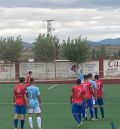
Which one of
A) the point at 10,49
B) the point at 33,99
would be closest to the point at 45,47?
the point at 10,49

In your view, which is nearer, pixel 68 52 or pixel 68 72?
pixel 68 72

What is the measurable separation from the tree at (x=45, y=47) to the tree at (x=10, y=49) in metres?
4.00

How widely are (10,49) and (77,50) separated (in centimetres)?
1155

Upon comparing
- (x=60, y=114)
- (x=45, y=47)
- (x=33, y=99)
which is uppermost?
(x=45, y=47)

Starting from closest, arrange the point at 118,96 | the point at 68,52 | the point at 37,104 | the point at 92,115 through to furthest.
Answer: the point at 37,104 < the point at 92,115 < the point at 118,96 < the point at 68,52

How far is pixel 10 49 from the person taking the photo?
71938 millimetres

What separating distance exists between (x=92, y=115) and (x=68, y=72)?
37.0m

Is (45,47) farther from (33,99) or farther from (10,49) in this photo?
(33,99)

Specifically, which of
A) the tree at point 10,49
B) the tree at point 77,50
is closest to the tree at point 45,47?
the tree at point 10,49

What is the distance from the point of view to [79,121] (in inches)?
769

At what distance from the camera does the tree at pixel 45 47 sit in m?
77.4

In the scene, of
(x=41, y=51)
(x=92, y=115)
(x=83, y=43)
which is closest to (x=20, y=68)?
(x=83, y=43)

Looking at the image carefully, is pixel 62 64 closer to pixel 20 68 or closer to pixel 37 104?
pixel 20 68

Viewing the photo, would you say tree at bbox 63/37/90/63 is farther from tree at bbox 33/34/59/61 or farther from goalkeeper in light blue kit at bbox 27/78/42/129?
goalkeeper in light blue kit at bbox 27/78/42/129
